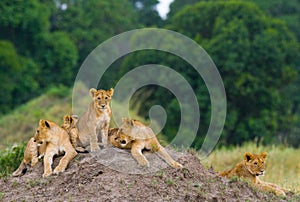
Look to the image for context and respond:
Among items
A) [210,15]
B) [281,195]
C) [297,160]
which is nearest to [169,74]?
[210,15]

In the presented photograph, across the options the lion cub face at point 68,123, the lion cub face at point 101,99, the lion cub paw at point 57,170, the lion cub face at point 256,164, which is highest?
the lion cub face at point 101,99

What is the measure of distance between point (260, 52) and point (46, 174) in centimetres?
2358

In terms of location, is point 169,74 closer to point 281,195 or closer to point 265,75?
point 265,75

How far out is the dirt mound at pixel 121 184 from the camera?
23.1 ft

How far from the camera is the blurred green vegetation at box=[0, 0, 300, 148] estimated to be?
27312mm

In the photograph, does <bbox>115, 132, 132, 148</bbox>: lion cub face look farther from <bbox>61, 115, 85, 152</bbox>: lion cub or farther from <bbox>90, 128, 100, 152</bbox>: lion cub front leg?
<bbox>61, 115, 85, 152</bbox>: lion cub

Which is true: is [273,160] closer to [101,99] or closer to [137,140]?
[137,140]

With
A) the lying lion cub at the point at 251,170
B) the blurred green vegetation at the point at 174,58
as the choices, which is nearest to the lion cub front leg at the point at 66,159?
the lying lion cub at the point at 251,170

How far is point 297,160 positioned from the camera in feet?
52.7

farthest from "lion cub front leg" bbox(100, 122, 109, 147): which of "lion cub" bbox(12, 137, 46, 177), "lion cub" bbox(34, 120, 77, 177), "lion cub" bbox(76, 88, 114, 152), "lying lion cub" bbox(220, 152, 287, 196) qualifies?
"lying lion cub" bbox(220, 152, 287, 196)

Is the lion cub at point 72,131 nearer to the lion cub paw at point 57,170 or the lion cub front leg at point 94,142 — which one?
the lion cub front leg at point 94,142

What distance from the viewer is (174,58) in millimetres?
28688

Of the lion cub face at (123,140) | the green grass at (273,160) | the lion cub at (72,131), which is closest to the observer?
the lion cub face at (123,140)

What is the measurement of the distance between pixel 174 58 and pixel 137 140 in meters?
21.0
